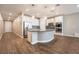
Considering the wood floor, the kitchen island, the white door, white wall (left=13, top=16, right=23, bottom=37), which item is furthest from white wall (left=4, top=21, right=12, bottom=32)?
the kitchen island

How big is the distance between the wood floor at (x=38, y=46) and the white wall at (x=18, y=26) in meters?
0.18

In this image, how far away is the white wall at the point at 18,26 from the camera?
249cm

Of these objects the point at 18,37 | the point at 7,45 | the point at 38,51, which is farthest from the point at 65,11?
the point at 7,45

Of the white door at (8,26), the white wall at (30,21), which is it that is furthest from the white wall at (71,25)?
the white door at (8,26)

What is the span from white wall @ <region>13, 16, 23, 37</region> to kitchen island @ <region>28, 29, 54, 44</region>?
244 millimetres

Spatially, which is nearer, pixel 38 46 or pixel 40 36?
pixel 38 46

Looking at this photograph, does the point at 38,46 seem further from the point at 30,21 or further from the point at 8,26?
the point at 8,26

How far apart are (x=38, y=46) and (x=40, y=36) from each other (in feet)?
0.90

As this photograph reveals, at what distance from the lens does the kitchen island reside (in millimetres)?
2438

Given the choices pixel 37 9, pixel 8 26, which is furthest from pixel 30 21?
pixel 8 26

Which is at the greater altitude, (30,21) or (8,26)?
(30,21)

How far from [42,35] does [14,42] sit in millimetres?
741

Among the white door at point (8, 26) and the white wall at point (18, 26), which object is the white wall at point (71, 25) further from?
the white door at point (8, 26)

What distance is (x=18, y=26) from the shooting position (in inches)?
100
